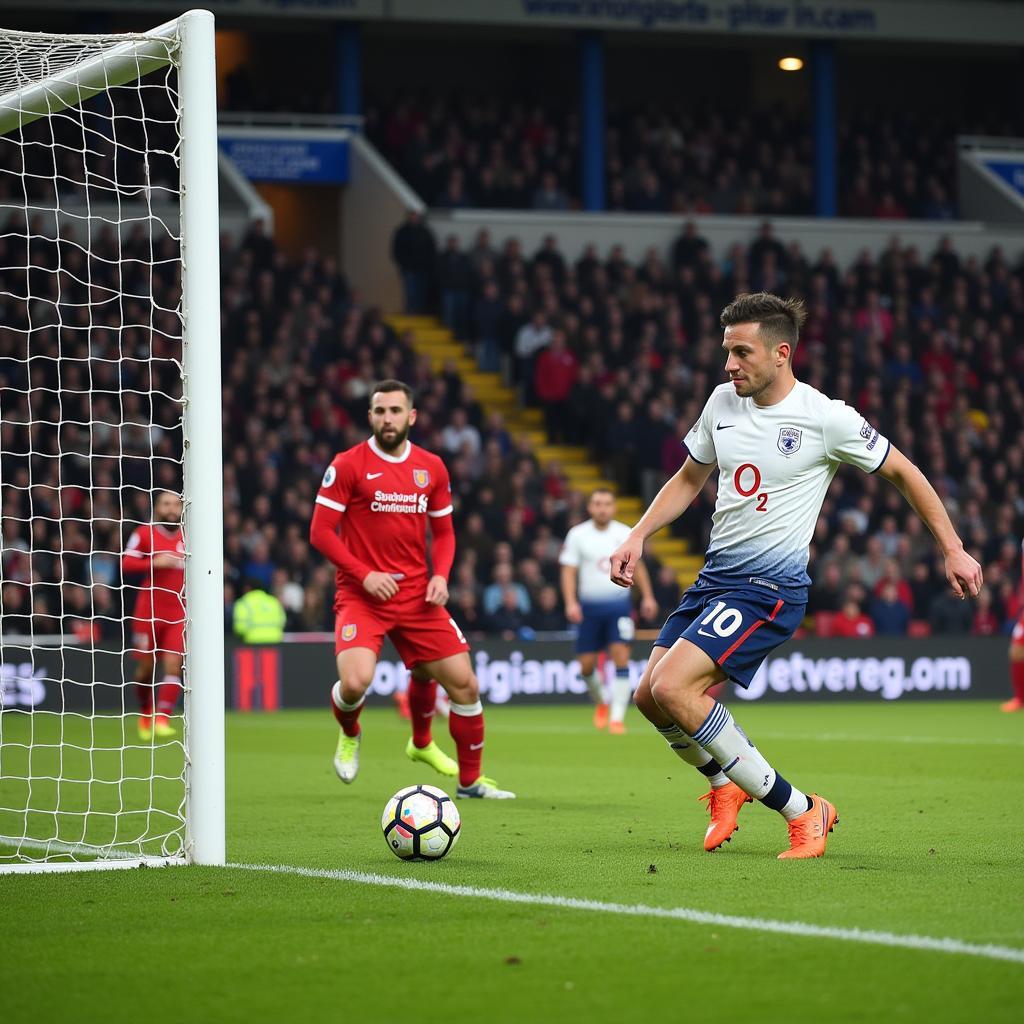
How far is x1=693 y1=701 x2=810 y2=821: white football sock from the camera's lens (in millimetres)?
6887

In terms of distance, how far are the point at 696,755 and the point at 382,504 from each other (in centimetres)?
272

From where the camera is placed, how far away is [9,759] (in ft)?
41.6

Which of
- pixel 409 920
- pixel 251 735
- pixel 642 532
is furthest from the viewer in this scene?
pixel 251 735

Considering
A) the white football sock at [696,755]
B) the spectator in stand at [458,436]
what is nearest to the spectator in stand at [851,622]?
the spectator in stand at [458,436]

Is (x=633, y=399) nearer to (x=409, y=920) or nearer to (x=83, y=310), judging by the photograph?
(x=83, y=310)

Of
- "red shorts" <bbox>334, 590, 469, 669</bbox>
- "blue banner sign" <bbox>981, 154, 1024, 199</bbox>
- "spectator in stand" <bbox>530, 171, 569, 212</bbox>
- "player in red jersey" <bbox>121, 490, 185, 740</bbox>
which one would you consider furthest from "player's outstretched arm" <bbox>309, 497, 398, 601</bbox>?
"blue banner sign" <bbox>981, 154, 1024, 199</bbox>

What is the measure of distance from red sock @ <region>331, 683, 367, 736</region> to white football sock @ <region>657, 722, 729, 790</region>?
8.31 ft

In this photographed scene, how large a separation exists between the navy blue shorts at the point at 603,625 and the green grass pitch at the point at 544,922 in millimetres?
5543

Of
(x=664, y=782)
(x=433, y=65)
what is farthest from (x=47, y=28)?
(x=664, y=782)

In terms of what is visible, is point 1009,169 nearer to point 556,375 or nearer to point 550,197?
point 550,197

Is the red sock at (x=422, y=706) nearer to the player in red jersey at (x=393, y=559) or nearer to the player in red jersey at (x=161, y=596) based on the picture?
the player in red jersey at (x=393, y=559)

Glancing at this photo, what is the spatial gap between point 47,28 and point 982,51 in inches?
672

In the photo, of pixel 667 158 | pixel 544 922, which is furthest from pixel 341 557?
pixel 667 158

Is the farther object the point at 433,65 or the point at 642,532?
the point at 433,65
